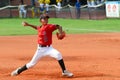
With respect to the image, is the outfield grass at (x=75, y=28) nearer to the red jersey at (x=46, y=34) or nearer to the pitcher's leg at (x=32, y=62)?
the pitcher's leg at (x=32, y=62)

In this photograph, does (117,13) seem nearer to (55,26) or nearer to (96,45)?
(96,45)

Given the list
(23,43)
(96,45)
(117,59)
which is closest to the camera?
(117,59)

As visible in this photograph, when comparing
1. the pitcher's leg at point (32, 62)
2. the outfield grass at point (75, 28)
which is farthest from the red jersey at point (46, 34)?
the outfield grass at point (75, 28)

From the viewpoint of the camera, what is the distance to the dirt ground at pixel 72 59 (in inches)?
487

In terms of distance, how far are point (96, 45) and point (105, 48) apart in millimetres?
1287

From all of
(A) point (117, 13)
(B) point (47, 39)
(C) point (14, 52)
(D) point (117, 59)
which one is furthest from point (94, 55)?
(A) point (117, 13)

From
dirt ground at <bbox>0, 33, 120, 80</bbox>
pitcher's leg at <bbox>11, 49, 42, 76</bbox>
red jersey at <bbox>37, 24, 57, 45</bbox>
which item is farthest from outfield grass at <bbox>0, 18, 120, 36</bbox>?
red jersey at <bbox>37, 24, 57, 45</bbox>

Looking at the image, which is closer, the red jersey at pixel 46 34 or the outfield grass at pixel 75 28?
the red jersey at pixel 46 34

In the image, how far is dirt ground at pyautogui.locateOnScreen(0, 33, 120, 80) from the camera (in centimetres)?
1238

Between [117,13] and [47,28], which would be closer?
[47,28]

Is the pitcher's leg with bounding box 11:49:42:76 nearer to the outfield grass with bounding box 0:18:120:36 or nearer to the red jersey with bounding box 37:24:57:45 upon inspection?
the red jersey with bounding box 37:24:57:45

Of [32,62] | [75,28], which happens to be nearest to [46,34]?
[32,62]

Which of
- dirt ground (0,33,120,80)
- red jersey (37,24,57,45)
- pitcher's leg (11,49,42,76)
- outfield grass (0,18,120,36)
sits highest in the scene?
red jersey (37,24,57,45)

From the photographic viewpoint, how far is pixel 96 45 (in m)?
20.8
